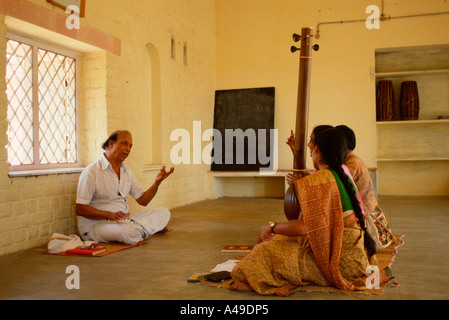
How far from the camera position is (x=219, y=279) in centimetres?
311

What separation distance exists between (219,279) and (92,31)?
128 inches

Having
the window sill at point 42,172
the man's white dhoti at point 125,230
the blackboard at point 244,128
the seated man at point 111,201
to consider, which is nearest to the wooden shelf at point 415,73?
the blackboard at point 244,128

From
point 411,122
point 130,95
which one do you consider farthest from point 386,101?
point 130,95

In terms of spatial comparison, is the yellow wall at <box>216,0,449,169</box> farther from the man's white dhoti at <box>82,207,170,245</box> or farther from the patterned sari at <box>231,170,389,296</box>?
the patterned sari at <box>231,170,389,296</box>

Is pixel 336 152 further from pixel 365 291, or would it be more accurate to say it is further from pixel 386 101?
pixel 386 101

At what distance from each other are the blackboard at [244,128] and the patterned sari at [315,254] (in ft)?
18.4

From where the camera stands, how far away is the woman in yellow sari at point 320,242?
8.98ft

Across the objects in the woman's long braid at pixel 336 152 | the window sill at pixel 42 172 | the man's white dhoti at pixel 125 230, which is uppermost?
the woman's long braid at pixel 336 152

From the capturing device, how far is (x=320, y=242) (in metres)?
2.75

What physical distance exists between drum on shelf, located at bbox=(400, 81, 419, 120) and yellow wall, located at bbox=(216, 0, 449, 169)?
561 millimetres

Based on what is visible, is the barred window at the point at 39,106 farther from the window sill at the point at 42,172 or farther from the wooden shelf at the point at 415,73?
the wooden shelf at the point at 415,73

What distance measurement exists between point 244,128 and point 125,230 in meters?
4.64

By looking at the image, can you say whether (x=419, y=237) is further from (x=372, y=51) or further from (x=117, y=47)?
(x=372, y=51)
